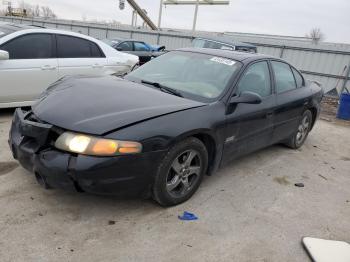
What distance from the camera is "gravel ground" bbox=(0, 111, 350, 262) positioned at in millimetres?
2664

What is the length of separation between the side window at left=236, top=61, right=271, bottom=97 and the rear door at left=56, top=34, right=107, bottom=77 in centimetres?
326

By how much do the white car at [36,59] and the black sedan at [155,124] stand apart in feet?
5.92

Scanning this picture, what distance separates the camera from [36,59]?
560cm

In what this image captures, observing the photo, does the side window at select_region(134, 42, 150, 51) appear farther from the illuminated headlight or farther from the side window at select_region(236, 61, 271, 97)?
the illuminated headlight

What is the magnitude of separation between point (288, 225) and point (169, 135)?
1477 mm

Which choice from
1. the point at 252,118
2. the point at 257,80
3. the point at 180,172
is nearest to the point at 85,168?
the point at 180,172

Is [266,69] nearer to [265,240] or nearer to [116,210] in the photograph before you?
[265,240]

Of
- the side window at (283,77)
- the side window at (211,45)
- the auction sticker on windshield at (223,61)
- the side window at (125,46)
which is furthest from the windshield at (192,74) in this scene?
the side window at (125,46)

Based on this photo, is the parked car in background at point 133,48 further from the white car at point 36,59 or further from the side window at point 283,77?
the side window at point 283,77

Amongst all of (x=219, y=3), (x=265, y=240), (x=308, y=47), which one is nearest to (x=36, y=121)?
(x=265, y=240)

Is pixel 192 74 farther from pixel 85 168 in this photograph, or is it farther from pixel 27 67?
pixel 27 67

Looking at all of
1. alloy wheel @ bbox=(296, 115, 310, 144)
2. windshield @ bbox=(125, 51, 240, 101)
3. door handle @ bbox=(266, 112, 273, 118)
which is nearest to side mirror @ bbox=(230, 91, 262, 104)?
windshield @ bbox=(125, 51, 240, 101)

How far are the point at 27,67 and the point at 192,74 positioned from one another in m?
2.98

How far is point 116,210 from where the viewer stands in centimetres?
318
